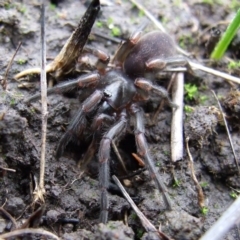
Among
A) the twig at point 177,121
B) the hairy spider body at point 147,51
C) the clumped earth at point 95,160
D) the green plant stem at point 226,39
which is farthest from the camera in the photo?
the hairy spider body at point 147,51

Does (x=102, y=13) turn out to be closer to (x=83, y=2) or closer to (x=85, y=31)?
(x=83, y=2)

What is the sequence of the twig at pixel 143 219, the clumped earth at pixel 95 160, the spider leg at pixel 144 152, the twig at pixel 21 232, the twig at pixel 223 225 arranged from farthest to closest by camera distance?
1. the spider leg at pixel 144 152
2. the clumped earth at pixel 95 160
3. the twig at pixel 143 219
4. the twig at pixel 21 232
5. the twig at pixel 223 225

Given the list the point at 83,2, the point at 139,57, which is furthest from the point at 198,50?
the point at 83,2

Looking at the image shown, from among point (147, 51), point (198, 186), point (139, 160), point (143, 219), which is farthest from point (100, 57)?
point (143, 219)

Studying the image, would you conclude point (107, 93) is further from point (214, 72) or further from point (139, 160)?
point (214, 72)

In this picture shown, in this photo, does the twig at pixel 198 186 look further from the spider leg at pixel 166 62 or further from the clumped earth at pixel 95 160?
the spider leg at pixel 166 62

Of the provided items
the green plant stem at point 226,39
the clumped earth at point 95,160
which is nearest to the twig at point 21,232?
the clumped earth at point 95,160
